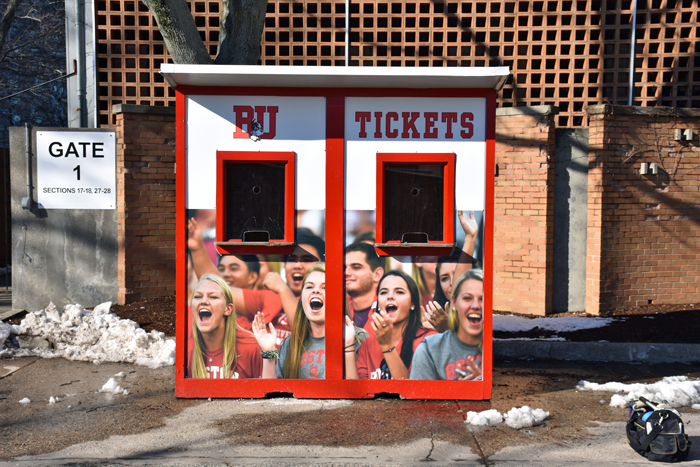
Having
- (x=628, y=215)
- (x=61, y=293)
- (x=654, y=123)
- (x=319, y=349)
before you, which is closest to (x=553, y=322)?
(x=628, y=215)

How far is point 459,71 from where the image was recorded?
4520 mm

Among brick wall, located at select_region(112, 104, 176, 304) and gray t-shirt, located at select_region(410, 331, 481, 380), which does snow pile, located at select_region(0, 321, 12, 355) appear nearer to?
brick wall, located at select_region(112, 104, 176, 304)

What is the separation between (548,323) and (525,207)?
1.58 metres

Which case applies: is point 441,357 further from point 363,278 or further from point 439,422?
point 363,278

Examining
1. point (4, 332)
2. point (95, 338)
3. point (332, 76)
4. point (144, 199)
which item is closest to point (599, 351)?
point (332, 76)

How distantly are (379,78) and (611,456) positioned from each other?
3.24 m

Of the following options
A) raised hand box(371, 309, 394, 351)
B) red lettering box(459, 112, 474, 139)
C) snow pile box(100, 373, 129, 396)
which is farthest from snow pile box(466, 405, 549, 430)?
snow pile box(100, 373, 129, 396)

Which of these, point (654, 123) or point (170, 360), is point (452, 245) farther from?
point (654, 123)

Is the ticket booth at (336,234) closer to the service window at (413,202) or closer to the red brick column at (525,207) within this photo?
the service window at (413,202)

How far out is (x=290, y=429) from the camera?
4.37m

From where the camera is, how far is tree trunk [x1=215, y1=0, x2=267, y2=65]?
6609 millimetres

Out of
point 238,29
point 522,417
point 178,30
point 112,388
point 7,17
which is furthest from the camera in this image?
point 7,17

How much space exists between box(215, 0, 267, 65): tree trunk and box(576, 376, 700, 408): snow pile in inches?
201

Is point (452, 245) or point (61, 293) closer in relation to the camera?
point (452, 245)
